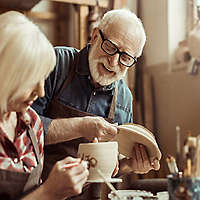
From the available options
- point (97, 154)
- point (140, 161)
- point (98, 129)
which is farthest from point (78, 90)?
point (97, 154)

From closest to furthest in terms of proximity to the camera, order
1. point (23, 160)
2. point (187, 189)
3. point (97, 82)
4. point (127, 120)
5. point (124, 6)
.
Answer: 1. point (187, 189)
2. point (23, 160)
3. point (97, 82)
4. point (127, 120)
5. point (124, 6)

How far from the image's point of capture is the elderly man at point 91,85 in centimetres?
171

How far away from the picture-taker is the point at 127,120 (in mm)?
2080

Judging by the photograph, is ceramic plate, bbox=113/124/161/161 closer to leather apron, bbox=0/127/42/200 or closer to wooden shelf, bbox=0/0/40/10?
leather apron, bbox=0/127/42/200

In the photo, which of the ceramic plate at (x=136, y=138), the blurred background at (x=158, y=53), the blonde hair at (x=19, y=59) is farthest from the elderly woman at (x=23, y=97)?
the blurred background at (x=158, y=53)

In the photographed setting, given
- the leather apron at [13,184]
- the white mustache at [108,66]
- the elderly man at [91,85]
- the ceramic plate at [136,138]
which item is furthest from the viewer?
the white mustache at [108,66]

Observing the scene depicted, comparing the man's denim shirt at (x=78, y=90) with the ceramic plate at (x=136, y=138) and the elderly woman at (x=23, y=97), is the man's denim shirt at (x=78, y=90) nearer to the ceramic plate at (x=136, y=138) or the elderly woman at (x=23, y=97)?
the ceramic plate at (x=136, y=138)

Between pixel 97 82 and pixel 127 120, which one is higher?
pixel 97 82

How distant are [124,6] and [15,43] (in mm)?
2324

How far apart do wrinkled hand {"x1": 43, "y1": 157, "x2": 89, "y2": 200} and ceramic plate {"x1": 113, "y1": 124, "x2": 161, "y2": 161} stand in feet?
1.15

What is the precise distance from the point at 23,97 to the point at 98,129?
0.54 meters

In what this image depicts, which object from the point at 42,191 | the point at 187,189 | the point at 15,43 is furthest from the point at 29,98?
the point at 187,189

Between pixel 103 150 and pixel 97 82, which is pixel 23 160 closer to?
pixel 103 150

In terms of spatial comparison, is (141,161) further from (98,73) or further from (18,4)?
(18,4)
